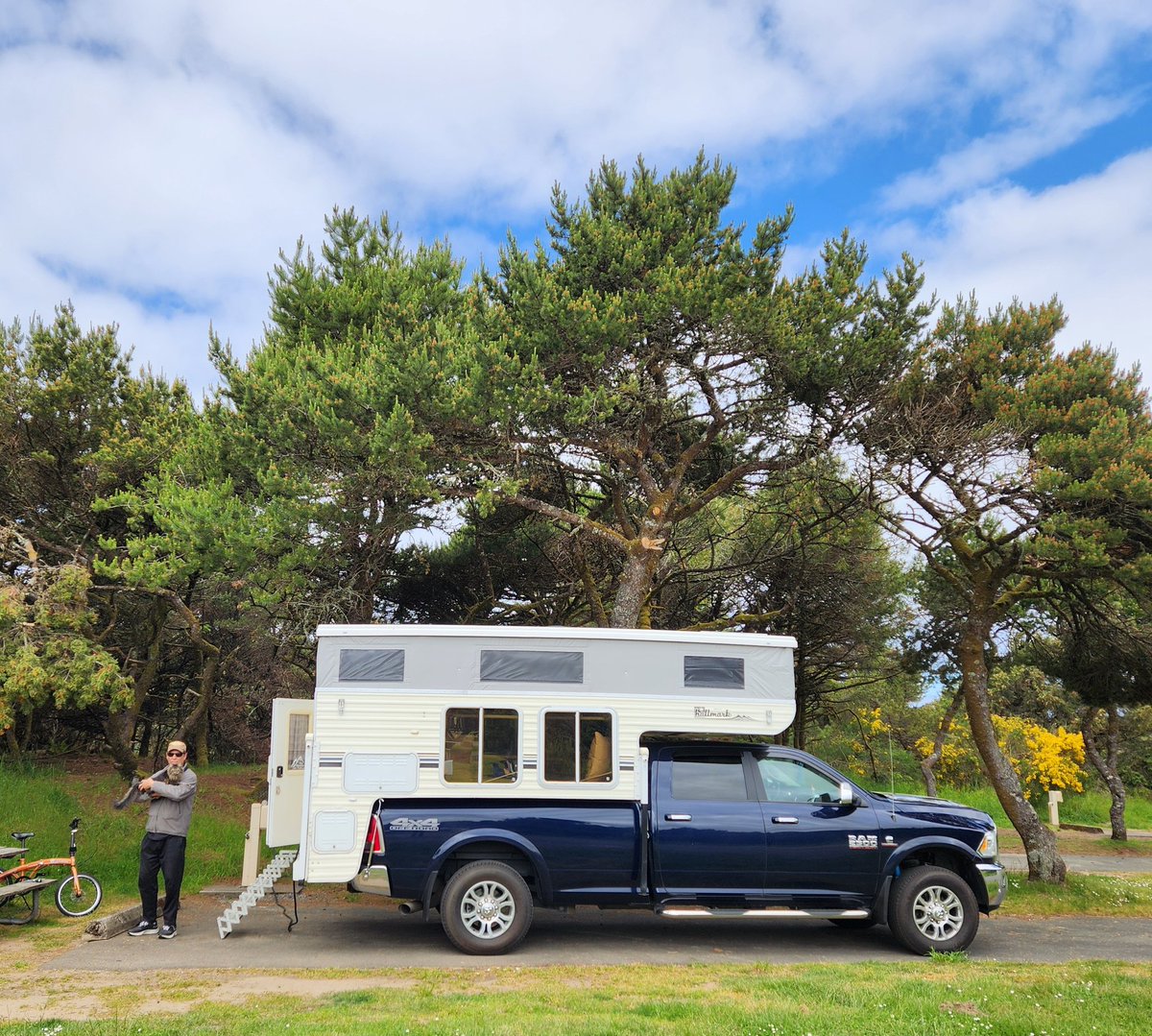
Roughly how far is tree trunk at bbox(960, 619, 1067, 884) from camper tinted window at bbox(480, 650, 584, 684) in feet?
22.8

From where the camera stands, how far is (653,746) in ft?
29.6

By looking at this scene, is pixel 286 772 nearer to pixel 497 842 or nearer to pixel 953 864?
pixel 497 842

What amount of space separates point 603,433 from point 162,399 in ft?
31.7

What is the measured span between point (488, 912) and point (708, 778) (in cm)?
236

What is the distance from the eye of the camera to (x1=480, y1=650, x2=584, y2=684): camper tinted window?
8953 mm

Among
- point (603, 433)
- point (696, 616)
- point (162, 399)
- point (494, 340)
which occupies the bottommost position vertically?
point (696, 616)

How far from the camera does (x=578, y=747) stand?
346 inches

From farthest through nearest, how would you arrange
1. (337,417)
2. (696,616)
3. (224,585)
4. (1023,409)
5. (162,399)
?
(696,616), (162,399), (224,585), (337,417), (1023,409)

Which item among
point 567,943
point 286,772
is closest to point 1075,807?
A: point 567,943

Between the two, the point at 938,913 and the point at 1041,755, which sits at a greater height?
the point at 1041,755

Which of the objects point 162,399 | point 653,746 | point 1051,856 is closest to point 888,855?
point 653,746

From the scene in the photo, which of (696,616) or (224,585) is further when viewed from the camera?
(696,616)

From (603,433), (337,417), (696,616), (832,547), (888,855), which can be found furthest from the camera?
(696,616)

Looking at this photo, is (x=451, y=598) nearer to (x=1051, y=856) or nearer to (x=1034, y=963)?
(x=1051, y=856)
